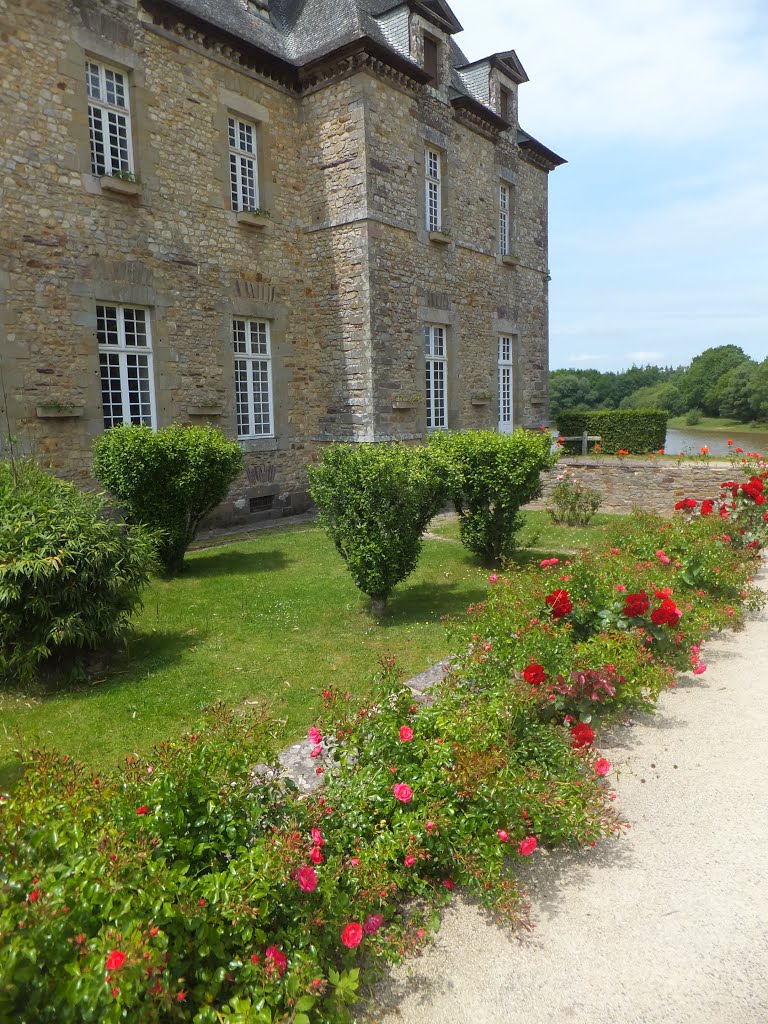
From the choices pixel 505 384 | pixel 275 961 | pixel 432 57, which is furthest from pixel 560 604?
pixel 432 57

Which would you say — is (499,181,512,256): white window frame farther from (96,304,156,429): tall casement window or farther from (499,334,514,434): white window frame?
(96,304,156,429): tall casement window

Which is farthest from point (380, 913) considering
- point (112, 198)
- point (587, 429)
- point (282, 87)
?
point (587, 429)

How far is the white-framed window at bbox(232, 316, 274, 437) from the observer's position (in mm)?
12078

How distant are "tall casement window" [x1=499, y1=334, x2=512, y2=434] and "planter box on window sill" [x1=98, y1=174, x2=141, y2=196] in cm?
974

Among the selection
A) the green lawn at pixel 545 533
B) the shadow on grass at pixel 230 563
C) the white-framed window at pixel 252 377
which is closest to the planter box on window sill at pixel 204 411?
the white-framed window at pixel 252 377

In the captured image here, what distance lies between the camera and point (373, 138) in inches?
478

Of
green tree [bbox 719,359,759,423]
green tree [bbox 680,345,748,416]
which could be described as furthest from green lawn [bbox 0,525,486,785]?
green tree [bbox 680,345,748,416]

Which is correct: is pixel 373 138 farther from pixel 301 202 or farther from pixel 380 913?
pixel 380 913

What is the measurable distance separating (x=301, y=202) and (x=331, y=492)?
8455mm

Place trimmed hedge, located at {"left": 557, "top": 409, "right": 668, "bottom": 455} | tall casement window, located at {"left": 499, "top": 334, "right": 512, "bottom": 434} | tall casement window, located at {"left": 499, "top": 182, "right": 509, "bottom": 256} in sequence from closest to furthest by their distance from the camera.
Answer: tall casement window, located at {"left": 499, "top": 182, "right": 509, "bottom": 256}, tall casement window, located at {"left": 499, "top": 334, "right": 512, "bottom": 434}, trimmed hedge, located at {"left": 557, "top": 409, "right": 668, "bottom": 455}

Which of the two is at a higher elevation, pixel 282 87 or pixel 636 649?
pixel 282 87

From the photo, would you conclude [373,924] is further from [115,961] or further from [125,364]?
[125,364]

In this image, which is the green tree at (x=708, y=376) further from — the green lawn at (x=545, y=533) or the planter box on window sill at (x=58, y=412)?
the planter box on window sill at (x=58, y=412)

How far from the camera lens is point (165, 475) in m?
8.20
